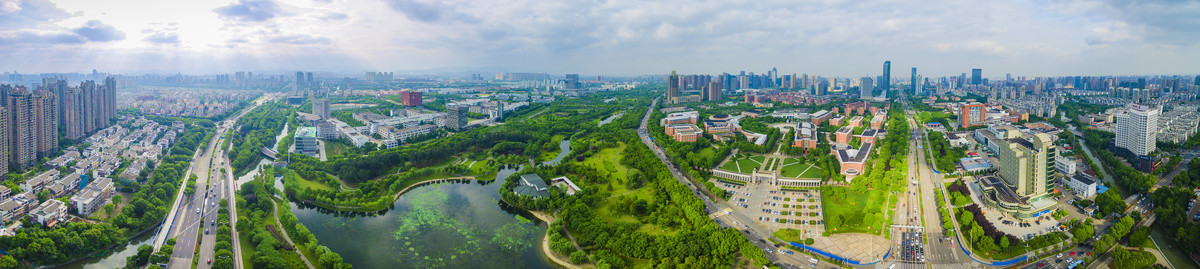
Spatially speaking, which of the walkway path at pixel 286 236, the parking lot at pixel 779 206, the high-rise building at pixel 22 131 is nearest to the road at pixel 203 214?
the walkway path at pixel 286 236

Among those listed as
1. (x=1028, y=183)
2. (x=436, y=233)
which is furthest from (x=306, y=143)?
(x=1028, y=183)

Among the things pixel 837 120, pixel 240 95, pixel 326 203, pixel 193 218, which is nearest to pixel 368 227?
pixel 326 203

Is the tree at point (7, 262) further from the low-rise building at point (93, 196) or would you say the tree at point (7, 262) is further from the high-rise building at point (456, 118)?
the high-rise building at point (456, 118)

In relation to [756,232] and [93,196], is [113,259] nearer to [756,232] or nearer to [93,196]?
[93,196]

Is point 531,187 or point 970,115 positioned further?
point 970,115

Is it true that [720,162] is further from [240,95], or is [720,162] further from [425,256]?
[240,95]
